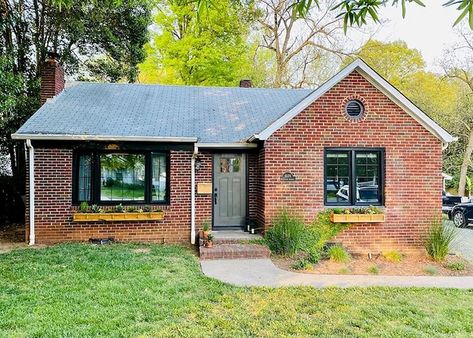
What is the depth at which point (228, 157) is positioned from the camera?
32.7 feet

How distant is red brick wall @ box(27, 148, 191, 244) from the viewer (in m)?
9.03

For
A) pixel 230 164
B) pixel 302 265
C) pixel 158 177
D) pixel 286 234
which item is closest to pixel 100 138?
pixel 158 177

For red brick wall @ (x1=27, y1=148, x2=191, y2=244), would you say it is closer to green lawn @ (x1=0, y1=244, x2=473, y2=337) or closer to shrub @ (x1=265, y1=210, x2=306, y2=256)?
green lawn @ (x1=0, y1=244, x2=473, y2=337)

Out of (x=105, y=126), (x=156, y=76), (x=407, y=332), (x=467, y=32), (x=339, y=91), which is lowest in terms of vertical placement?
(x=407, y=332)

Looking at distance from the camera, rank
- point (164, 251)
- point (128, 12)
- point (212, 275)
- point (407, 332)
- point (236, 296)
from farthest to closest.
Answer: point (128, 12) → point (164, 251) → point (212, 275) → point (236, 296) → point (407, 332)

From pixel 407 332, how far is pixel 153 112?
8.80m

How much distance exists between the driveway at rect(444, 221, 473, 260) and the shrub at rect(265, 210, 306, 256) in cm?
421

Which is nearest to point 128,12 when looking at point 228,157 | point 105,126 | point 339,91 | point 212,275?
point 105,126

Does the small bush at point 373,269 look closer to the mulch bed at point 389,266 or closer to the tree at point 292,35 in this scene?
the mulch bed at point 389,266

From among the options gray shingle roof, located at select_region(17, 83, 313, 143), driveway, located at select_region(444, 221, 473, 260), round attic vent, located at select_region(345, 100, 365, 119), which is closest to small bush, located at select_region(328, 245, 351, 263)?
driveway, located at select_region(444, 221, 473, 260)

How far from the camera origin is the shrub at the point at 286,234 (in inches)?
323

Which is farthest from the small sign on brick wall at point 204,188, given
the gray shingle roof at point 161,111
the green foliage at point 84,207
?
the green foliage at point 84,207

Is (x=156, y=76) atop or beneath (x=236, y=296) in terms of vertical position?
atop

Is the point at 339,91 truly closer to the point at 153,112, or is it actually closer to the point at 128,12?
the point at 153,112
